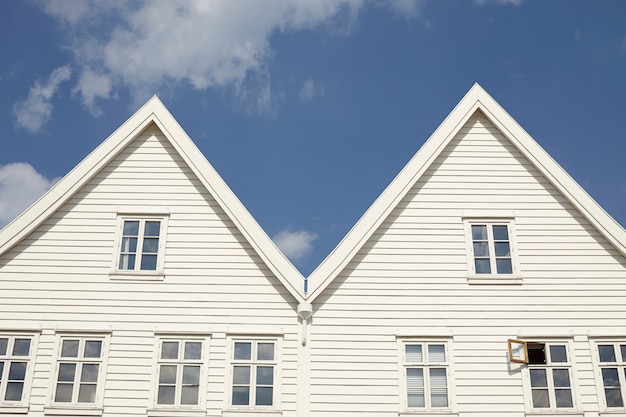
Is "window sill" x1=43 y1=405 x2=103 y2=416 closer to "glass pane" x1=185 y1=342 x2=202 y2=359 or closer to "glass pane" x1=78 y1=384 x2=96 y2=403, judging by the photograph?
"glass pane" x1=78 y1=384 x2=96 y2=403

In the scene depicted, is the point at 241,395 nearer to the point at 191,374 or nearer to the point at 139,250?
the point at 191,374

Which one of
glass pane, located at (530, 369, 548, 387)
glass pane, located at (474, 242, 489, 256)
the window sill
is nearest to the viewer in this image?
the window sill

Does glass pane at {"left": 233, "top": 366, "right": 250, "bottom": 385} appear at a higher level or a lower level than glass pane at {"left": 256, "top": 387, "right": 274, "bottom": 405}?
higher

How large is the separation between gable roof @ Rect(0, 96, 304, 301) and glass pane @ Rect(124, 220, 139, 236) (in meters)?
1.63

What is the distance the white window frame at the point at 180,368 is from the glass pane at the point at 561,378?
8601mm

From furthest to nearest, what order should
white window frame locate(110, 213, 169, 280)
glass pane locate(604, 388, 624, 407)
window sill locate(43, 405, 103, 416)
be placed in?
white window frame locate(110, 213, 169, 280) → glass pane locate(604, 388, 624, 407) → window sill locate(43, 405, 103, 416)

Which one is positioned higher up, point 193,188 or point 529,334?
point 193,188

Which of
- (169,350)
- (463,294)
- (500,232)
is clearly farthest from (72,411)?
(500,232)

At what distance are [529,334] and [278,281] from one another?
6478 mm

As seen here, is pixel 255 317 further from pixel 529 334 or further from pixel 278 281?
pixel 529 334

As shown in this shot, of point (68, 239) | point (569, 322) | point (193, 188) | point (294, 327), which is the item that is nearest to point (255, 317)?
point (294, 327)

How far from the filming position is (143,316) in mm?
16984

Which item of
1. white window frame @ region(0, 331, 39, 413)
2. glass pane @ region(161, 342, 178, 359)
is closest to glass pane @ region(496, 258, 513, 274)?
glass pane @ region(161, 342, 178, 359)

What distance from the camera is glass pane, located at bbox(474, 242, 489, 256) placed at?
1784 centimetres
